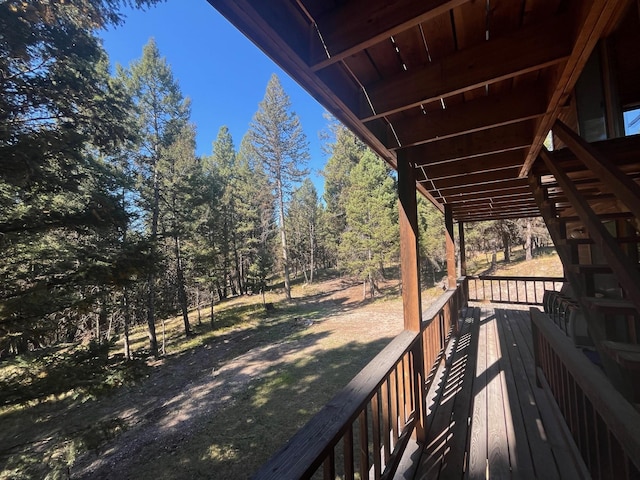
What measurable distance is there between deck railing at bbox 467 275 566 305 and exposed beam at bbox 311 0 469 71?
6.35 meters

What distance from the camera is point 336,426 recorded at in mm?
1082

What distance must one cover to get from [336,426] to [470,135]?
2.57 meters

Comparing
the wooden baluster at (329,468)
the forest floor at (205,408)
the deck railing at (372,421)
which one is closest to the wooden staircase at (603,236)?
the deck railing at (372,421)

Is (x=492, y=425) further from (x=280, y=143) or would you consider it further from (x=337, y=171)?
(x=337, y=171)

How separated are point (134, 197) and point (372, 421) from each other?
12.2 metres

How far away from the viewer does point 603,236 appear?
1.22 metres

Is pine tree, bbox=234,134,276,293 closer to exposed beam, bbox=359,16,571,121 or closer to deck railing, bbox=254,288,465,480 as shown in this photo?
deck railing, bbox=254,288,465,480

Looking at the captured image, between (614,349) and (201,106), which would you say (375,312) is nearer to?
(614,349)

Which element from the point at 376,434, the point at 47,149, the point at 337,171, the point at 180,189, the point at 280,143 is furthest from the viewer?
the point at 337,171

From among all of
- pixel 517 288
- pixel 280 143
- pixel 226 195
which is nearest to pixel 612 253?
pixel 517 288

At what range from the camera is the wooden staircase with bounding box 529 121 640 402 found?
3.68 ft

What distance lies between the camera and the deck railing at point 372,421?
0.90 m

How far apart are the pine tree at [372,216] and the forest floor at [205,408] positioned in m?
2.63

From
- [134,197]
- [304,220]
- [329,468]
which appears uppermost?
[304,220]
